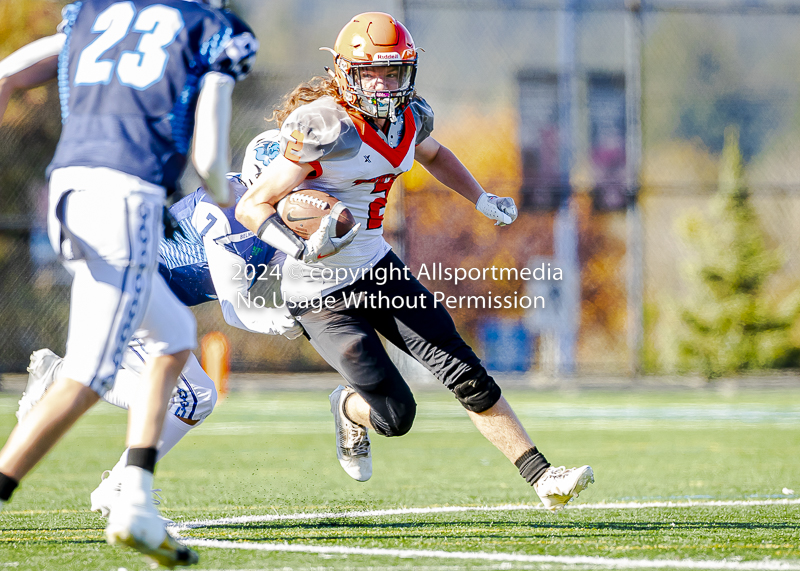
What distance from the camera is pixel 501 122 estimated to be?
53.3 ft

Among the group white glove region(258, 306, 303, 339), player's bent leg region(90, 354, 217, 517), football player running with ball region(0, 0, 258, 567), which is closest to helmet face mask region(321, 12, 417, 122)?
white glove region(258, 306, 303, 339)

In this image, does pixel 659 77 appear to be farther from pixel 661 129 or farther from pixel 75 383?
pixel 75 383

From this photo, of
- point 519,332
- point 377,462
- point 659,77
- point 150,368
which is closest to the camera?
point 150,368

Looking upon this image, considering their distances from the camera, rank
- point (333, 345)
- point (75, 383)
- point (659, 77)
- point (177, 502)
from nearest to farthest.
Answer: point (75, 383) → point (333, 345) → point (177, 502) → point (659, 77)

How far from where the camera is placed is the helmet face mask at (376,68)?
3.76 meters

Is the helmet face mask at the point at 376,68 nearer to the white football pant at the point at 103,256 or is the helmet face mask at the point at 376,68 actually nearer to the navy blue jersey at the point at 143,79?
the navy blue jersey at the point at 143,79

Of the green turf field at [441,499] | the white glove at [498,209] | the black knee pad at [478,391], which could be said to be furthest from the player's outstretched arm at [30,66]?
the white glove at [498,209]

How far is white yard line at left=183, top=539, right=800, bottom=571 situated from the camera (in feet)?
9.33

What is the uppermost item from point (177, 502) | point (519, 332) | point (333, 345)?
point (333, 345)

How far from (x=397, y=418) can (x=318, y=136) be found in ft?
3.56

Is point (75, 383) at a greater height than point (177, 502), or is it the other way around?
point (75, 383)

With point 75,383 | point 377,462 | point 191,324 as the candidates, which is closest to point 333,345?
point 191,324

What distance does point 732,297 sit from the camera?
15.2 m

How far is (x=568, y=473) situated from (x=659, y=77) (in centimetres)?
1713
